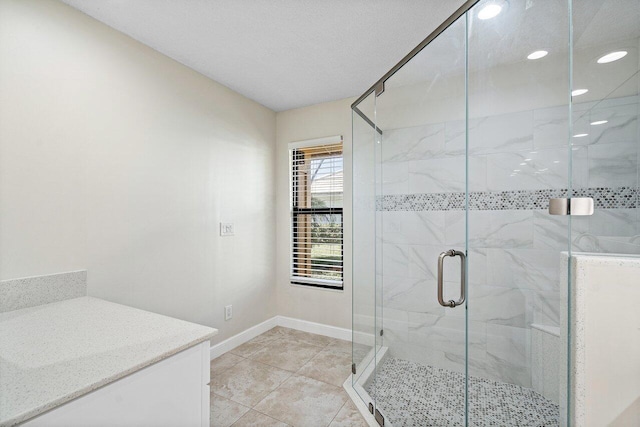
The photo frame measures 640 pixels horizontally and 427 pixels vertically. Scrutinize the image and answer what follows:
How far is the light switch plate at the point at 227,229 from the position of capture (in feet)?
8.56

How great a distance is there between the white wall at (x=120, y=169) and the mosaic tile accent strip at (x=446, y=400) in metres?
1.51

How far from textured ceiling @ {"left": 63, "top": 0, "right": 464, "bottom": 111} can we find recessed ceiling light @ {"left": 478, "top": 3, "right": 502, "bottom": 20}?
33cm

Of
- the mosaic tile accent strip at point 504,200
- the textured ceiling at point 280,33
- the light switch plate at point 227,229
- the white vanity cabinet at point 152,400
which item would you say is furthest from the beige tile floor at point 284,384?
the textured ceiling at point 280,33

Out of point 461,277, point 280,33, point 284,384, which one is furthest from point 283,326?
point 280,33

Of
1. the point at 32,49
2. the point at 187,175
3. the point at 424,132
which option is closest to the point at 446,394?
the point at 424,132

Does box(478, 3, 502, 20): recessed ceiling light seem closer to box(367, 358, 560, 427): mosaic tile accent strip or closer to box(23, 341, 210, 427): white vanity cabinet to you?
box(367, 358, 560, 427): mosaic tile accent strip

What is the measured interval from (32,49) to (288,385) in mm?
2459

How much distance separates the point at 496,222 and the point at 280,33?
1.75 m

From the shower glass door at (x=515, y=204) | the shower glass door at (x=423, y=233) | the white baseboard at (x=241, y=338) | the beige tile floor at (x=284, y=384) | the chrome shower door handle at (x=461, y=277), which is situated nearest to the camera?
the shower glass door at (x=515, y=204)

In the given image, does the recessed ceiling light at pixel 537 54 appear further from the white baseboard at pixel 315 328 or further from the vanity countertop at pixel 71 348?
the white baseboard at pixel 315 328

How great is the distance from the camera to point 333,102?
9.93ft

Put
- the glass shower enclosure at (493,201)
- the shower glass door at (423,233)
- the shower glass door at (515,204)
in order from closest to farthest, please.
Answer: the glass shower enclosure at (493,201) → the shower glass door at (515,204) → the shower glass door at (423,233)

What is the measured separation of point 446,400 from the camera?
1.64 m

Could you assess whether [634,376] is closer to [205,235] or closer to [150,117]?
[205,235]
